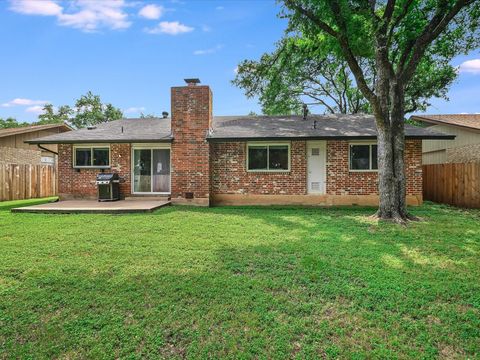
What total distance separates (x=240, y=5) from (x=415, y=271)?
9.35 meters

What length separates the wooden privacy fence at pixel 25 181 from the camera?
1362 cm

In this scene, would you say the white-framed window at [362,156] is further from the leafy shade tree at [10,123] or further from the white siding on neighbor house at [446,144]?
the leafy shade tree at [10,123]

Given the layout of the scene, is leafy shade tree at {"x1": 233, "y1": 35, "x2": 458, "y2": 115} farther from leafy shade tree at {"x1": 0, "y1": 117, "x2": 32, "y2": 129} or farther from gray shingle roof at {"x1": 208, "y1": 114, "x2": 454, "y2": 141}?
leafy shade tree at {"x1": 0, "y1": 117, "x2": 32, "y2": 129}

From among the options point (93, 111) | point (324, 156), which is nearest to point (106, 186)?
point (324, 156)

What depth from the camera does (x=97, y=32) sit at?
1269 cm

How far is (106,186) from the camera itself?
36.0 ft

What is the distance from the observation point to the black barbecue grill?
10922 millimetres

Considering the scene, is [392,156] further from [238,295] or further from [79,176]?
[79,176]

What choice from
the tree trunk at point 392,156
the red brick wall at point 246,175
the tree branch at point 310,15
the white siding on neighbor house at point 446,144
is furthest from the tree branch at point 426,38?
the white siding on neighbor house at point 446,144

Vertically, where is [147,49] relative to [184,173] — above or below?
above

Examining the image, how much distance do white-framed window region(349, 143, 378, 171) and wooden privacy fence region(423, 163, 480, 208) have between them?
330cm

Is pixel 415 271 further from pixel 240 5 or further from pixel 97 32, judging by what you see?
pixel 97 32

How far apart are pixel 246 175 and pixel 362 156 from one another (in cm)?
434

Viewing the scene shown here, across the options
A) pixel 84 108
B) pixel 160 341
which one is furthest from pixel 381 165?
pixel 84 108
